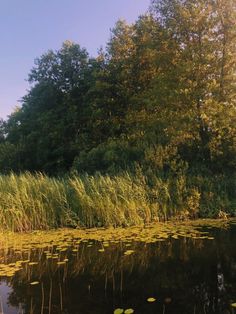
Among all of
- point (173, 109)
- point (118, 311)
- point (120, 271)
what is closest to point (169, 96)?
point (173, 109)

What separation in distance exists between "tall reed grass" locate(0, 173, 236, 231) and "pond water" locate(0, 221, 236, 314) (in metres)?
0.69

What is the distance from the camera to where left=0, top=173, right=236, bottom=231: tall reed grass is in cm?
1129

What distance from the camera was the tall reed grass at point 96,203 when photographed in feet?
37.0

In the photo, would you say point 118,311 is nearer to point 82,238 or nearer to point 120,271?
point 120,271

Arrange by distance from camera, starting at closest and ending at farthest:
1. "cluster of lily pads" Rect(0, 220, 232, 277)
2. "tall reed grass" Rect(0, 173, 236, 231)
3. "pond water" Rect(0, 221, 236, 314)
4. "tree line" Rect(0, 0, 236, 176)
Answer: "pond water" Rect(0, 221, 236, 314)
"cluster of lily pads" Rect(0, 220, 232, 277)
"tall reed grass" Rect(0, 173, 236, 231)
"tree line" Rect(0, 0, 236, 176)

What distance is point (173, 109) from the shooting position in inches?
672

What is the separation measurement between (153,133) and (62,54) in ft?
49.6

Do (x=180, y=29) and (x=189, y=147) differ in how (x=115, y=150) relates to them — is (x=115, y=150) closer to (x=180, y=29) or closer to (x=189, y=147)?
(x=189, y=147)

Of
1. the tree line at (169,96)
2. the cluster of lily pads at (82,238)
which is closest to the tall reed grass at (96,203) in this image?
the cluster of lily pads at (82,238)

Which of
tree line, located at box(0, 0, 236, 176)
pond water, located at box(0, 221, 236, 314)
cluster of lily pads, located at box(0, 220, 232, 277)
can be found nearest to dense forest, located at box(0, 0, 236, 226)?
tree line, located at box(0, 0, 236, 176)

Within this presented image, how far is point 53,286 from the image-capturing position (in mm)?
6480

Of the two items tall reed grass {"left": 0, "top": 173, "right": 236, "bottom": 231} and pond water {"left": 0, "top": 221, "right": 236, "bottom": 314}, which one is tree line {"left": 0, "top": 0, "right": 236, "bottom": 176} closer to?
tall reed grass {"left": 0, "top": 173, "right": 236, "bottom": 231}

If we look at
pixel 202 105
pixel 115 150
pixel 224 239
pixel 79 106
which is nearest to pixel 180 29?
pixel 202 105

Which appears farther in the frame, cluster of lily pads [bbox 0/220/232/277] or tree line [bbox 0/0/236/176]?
tree line [bbox 0/0/236/176]
